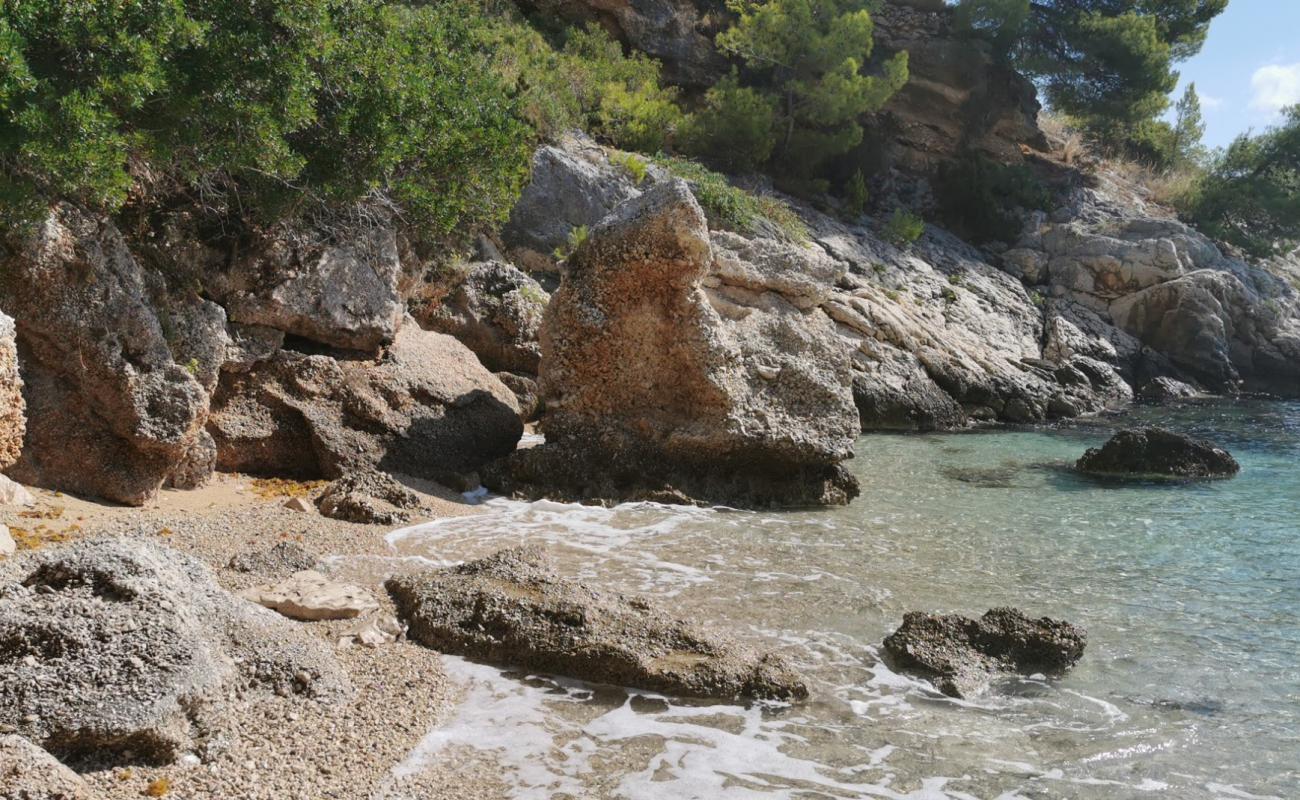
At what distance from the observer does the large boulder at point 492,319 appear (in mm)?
14305

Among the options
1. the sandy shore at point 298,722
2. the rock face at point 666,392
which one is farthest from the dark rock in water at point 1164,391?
the sandy shore at point 298,722

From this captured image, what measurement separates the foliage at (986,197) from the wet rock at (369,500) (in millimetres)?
27089

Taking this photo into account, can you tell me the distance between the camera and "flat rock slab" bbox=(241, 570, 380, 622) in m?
5.76

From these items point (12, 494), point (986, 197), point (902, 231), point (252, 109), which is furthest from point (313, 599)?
point (986, 197)

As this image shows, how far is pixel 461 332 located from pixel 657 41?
19291 millimetres

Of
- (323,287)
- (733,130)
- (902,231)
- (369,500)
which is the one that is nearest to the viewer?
(369,500)

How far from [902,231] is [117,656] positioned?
86.5 feet

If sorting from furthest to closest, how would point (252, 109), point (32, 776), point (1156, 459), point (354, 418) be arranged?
point (1156, 459) < point (354, 418) < point (252, 109) < point (32, 776)

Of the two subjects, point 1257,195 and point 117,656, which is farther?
point 1257,195

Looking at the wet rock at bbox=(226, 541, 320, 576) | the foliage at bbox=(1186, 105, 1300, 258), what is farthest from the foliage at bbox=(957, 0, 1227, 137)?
the wet rock at bbox=(226, 541, 320, 576)

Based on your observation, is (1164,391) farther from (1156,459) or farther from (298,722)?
(298,722)

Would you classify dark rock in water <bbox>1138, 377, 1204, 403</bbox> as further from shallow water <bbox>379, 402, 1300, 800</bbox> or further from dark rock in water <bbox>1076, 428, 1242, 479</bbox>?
shallow water <bbox>379, 402, 1300, 800</bbox>

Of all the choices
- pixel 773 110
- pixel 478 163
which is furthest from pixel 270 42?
pixel 773 110

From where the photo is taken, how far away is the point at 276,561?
6590mm
